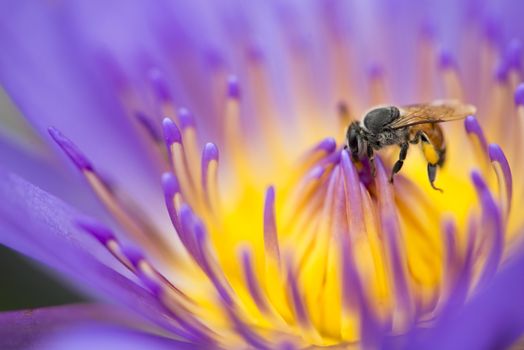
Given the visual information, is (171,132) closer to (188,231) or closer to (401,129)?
(188,231)

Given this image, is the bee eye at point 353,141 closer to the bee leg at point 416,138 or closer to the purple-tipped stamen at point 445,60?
the bee leg at point 416,138

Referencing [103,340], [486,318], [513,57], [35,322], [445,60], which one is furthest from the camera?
[445,60]

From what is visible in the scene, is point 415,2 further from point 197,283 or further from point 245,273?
point 245,273

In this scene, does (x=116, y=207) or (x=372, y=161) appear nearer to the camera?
(x=372, y=161)

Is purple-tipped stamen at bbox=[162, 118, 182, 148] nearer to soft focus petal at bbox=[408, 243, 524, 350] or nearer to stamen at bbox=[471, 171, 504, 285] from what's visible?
stamen at bbox=[471, 171, 504, 285]

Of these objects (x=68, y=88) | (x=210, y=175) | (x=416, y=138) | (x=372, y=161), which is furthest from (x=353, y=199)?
(x=68, y=88)

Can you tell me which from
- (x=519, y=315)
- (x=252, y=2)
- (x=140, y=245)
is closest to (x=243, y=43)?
(x=252, y=2)

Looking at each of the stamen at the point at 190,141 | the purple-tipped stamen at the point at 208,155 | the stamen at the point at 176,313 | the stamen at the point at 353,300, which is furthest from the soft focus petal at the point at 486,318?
the stamen at the point at 190,141
